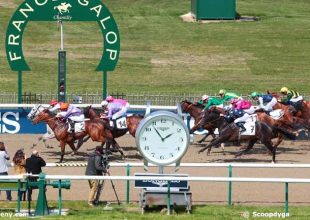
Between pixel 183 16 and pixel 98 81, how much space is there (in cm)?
1263

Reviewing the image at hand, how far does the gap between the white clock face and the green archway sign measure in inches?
476

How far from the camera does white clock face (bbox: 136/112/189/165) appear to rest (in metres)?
17.6

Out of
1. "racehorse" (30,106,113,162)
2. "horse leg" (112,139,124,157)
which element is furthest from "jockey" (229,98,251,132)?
"racehorse" (30,106,113,162)

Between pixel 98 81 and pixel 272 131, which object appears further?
pixel 98 81

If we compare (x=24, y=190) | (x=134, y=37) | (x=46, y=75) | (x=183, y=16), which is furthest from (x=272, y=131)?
(x=183, y=16)

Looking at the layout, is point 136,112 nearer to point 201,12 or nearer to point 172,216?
point 172,216

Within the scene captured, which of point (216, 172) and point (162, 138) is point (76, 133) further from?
point (162, 138)

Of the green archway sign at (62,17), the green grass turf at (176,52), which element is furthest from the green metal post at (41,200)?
the green grass turf at (176,52)

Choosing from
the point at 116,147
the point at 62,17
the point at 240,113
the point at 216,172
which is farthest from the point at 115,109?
the point at 216,172

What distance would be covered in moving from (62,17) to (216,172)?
326 inches

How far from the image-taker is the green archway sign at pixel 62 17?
1151 inches

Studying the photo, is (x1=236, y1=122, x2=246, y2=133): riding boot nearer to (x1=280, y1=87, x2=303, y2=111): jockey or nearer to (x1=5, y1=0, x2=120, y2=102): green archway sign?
(x1=280, y1=87, x2=303, y2=111): jockey

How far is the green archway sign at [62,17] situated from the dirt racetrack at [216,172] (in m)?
2.32

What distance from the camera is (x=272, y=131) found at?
26.0m
